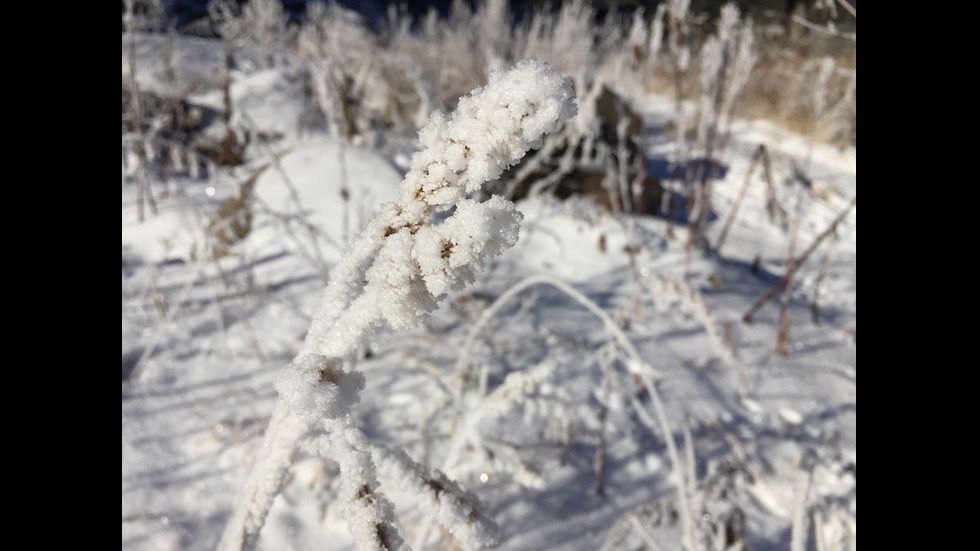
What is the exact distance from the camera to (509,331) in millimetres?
1191

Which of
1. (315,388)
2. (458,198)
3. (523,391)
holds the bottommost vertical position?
(523,391)

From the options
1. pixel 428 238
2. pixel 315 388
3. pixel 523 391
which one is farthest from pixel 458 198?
pixel 523 391

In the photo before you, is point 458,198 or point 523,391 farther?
point 523,391

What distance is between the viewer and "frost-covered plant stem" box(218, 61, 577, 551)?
0.21 meters

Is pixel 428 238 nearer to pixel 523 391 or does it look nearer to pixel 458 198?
pixel 458 198

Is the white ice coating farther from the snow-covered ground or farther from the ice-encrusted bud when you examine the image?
the snow-covered ground

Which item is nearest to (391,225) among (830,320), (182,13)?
(830,320)

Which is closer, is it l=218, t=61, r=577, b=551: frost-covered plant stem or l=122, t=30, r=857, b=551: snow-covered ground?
l=218, t=61, r=577, b=551: frost-covered plant stem

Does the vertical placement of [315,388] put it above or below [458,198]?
below

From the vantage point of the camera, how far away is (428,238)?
0.74ft

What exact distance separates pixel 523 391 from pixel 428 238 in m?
0.36

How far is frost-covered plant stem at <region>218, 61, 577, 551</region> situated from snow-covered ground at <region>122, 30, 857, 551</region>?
2.9 inches

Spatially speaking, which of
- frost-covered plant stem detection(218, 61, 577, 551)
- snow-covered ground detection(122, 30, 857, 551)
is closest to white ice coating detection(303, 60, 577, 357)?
frost-covered plant stem detection(218, 61, 577, 551)
